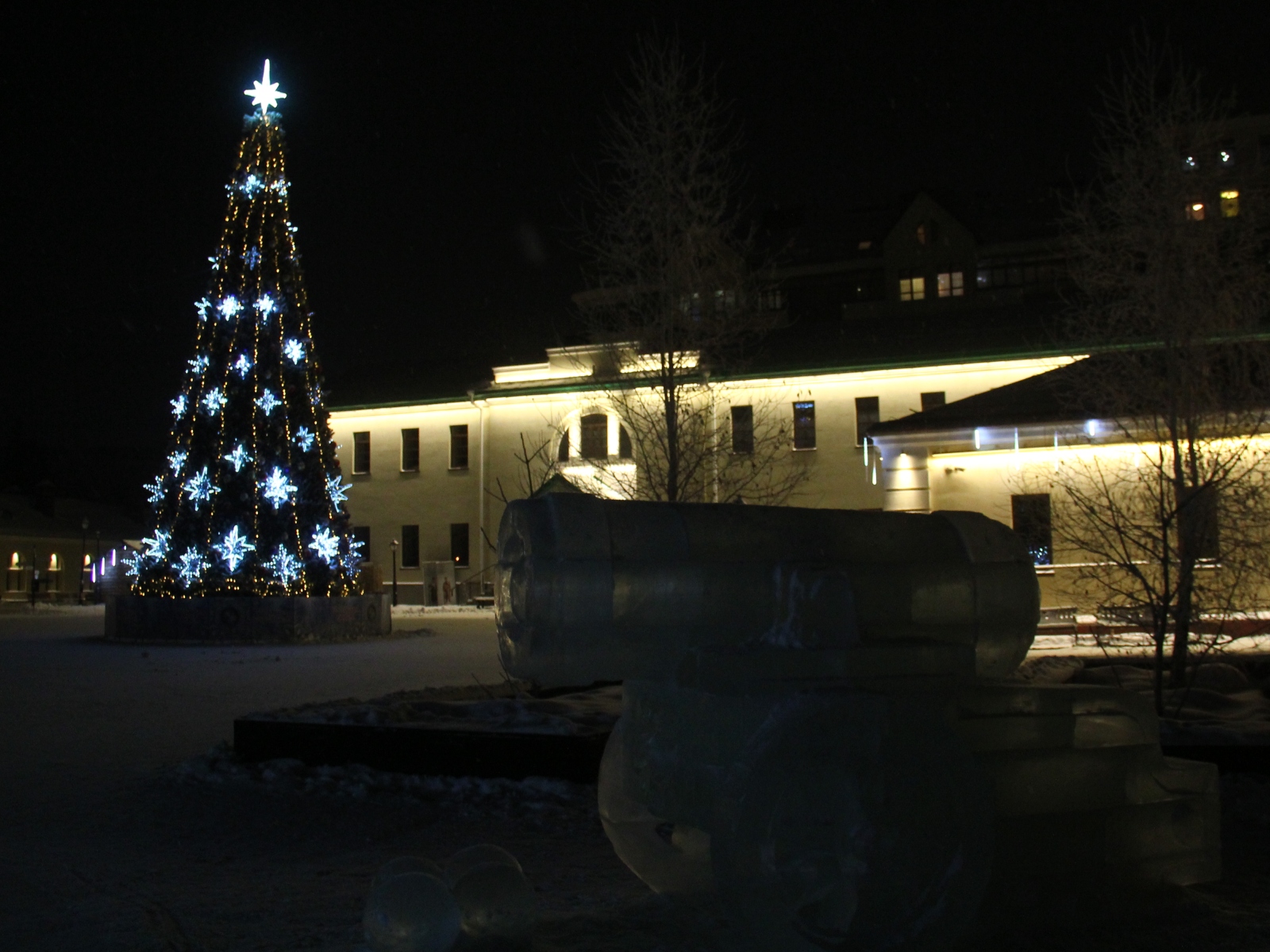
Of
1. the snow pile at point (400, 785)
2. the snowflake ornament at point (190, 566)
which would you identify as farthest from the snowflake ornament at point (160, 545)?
the snow pile at point (400, 785)

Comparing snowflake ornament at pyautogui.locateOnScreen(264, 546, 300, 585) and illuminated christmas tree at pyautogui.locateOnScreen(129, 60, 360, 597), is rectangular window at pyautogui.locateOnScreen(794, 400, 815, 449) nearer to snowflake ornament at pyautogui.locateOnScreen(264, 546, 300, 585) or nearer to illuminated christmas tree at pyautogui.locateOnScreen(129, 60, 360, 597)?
illuminated christmas tree at pyautogui.locateOnScreen(129, 60, 360, 597)

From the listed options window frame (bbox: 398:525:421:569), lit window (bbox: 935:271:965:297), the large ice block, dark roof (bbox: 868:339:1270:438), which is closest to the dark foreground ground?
the large ice block

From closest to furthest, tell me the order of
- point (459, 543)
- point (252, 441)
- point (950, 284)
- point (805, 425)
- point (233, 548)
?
point (233, 548) → point (252, 441) → point (805, 425) → point (459, 543) → point (950, 284)

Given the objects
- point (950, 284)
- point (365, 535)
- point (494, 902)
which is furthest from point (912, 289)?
point (494, 902)

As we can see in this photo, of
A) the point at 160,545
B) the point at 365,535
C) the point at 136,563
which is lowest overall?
the point at 136,563

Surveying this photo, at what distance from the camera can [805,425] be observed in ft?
124

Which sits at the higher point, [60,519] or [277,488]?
[60,519]

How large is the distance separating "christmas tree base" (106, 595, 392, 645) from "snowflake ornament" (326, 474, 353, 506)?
1929 millimetres

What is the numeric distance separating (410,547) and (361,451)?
419 centimetres

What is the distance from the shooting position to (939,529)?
13.9 feet

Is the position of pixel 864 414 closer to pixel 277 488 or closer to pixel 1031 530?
pixel 1031 530

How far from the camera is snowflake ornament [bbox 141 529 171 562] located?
2128 centimetres

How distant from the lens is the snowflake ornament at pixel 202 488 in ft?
68.7

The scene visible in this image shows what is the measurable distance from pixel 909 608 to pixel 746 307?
12.8 meters
